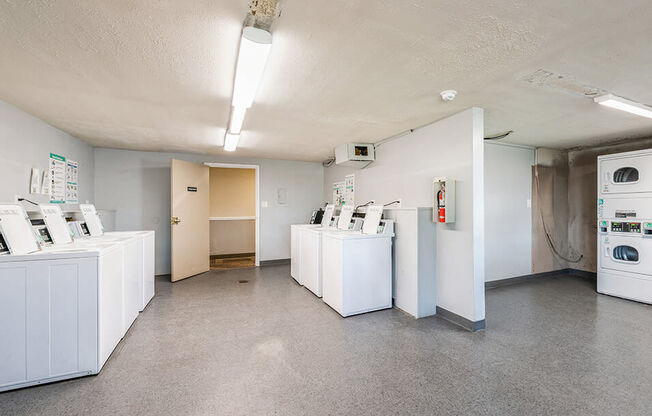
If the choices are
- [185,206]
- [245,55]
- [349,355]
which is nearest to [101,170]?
[185,206]

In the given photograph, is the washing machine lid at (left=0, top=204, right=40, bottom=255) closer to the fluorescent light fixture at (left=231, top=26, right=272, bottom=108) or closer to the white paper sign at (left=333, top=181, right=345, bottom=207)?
the fluorescent light fixture at (left=231, top=26, right=272, bottom=108)

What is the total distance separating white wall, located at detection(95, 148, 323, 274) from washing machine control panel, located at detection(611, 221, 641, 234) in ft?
17.3

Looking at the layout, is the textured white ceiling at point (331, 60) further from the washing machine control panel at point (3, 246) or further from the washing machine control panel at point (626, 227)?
the washing machine control panel at point (626, 227)

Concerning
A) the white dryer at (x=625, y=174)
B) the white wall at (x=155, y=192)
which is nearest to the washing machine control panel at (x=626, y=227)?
the white dryer at (x=625, y=174)

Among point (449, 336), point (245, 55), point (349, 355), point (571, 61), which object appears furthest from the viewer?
point (449, 336)

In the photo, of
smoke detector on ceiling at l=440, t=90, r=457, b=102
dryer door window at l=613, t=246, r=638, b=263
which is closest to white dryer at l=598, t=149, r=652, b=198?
dryer door window at l=613, t=246, r=638, b=263

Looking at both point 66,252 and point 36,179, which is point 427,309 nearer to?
point 66,252

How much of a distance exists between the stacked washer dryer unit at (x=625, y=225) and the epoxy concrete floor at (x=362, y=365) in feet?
1.49

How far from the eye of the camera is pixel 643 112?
2.71 m

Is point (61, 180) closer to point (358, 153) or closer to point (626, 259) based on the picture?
point (358, 153)

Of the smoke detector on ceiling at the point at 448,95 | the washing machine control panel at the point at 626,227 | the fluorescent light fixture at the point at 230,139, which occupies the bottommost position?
the washing machine control panel at the point at 626,227

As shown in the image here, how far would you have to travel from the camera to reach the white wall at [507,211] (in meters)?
4.20

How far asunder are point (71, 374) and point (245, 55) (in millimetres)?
2451

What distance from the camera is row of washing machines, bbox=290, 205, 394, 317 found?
304 cm
